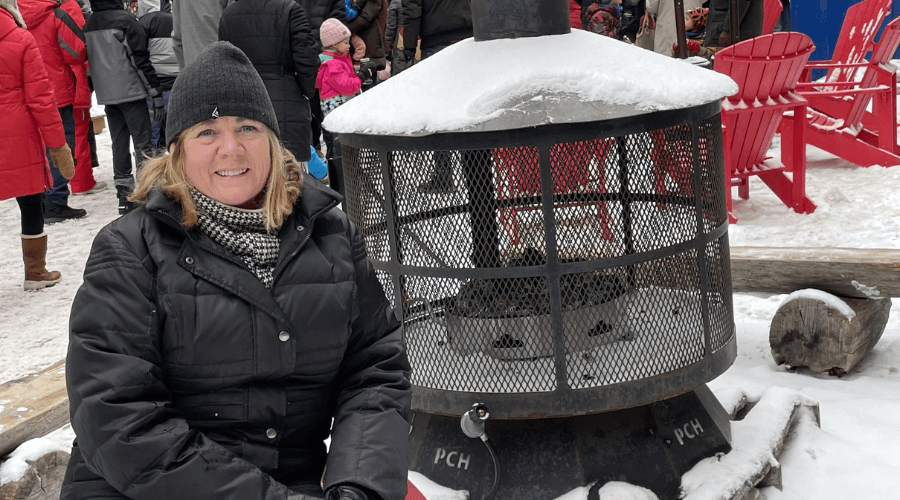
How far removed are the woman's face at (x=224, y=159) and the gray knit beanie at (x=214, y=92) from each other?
0.11 feet

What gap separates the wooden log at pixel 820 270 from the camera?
3.98 m

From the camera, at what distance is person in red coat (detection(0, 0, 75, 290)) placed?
5.68 meters

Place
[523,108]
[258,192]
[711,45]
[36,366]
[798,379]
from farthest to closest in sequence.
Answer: [711,45] < [36,366] < [798,379] < [523,108] < [258,192]

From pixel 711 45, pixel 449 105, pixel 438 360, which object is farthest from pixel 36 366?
Result: pixel 711 45

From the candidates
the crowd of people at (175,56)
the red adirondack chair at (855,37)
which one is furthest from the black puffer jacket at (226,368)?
the red adirondack chair at (855,37)

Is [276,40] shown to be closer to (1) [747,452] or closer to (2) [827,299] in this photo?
(2) [827,299]

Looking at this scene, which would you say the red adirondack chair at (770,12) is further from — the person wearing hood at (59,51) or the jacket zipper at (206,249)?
the jacket zipper at (206,249)

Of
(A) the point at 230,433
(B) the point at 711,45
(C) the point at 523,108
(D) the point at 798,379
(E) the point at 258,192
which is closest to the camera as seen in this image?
(A) the point at 230,433

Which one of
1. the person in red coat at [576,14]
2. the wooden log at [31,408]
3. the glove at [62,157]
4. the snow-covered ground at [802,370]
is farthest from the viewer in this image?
the person in red coat at [576,14]

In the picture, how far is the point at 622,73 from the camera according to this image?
9.14ft

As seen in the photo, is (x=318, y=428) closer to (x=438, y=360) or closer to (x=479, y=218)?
(x=438, y=360)

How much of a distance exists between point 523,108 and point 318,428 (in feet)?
3.46

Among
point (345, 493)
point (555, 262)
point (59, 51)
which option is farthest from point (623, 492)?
point (59, 51)

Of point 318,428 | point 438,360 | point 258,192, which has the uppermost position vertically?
point 258,192
